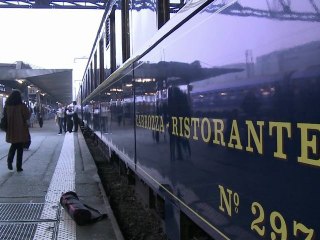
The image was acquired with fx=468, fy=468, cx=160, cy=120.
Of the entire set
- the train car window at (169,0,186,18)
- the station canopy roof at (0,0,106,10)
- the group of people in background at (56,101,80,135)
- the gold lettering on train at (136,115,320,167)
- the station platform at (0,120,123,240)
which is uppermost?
the station canopy roof at (0,0,106,10)

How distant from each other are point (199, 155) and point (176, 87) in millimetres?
609

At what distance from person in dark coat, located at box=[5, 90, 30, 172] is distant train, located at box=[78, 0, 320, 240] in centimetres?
452

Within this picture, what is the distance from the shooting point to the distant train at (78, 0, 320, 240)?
1.48m

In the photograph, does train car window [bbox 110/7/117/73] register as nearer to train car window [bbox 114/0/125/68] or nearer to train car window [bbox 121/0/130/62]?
train car window [bbox 114/0/125/68]

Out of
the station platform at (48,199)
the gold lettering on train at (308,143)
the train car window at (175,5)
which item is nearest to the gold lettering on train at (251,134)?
the gold lettering on train at (308,143)

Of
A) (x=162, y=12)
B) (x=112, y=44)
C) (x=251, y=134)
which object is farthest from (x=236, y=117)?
(x=112, y=44)

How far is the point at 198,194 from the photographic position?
2.46 meters

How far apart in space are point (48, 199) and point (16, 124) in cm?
245

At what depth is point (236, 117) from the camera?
1948 mm

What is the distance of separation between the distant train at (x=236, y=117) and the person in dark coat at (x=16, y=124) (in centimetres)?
452

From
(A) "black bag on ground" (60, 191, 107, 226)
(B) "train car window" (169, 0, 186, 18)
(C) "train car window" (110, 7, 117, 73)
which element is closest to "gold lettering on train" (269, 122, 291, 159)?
(B) "train car window" (169, 0, 186, 18)

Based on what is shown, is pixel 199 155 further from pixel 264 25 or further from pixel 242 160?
pixel 264 25

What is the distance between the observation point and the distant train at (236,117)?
4.84ft

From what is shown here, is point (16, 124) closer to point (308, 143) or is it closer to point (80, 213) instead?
point (80, 213)
